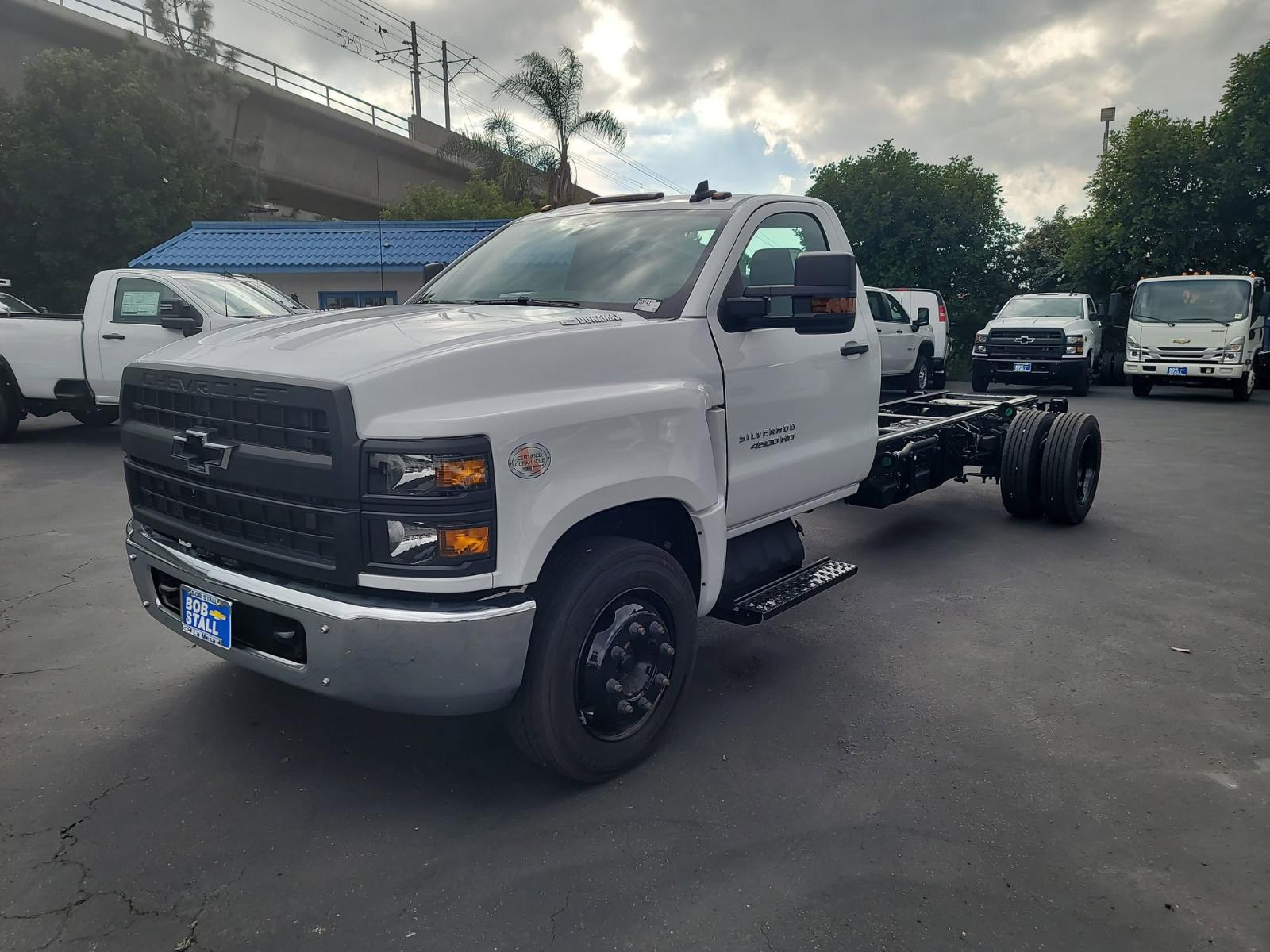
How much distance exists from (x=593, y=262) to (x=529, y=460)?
5.09ft

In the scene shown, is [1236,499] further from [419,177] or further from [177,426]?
[419,177]

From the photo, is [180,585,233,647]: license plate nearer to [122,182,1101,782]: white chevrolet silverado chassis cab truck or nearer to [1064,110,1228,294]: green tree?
[122,182,1101,782]: white chevrolet silverado chassis cab truck

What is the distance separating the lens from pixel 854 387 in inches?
183

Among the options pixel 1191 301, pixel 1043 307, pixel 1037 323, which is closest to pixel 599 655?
pixel 1037 323

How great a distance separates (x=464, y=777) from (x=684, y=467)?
139 cm

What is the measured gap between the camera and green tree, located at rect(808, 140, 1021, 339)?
23.9 m

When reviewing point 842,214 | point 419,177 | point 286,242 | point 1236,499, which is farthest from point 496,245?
point 419,177

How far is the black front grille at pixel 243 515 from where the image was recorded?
9.21 feet

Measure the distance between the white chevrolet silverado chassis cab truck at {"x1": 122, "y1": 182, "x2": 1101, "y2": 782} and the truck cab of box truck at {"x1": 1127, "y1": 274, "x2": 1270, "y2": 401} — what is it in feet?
50.6

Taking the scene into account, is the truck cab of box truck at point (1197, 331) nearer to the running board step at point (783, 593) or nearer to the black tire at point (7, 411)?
the running board step at point (783, 593)

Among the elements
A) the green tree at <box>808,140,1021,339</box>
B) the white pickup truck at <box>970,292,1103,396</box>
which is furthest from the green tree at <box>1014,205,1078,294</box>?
the white pickup truck at <box>970,292,1103,396</box>

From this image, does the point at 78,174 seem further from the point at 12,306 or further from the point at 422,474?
the point at 422,474

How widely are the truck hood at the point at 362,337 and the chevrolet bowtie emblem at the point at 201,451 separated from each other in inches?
9.1

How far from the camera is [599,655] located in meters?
3.14
